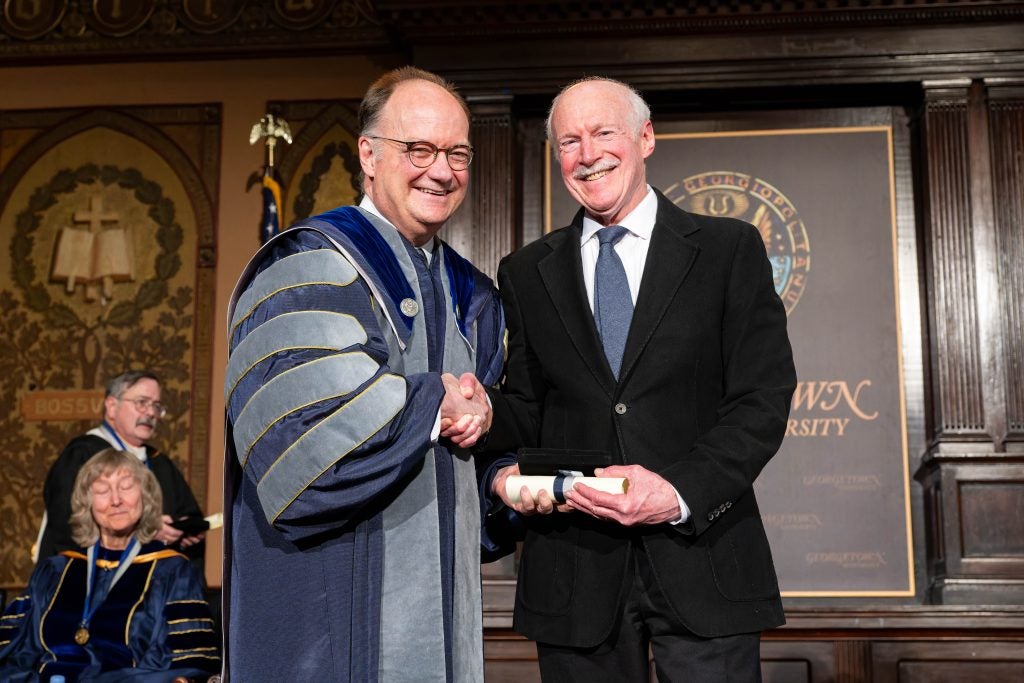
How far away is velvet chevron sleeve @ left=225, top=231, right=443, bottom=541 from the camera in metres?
2.33

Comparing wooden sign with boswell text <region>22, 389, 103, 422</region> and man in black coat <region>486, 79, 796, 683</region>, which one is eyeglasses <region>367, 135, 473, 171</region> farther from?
wooden sign with boswell text <region>22, 389, 103, 422</region>

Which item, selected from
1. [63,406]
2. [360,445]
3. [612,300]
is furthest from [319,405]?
[63,406]

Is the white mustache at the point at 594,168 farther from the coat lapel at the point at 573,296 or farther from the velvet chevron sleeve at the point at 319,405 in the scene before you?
the velvet chevron sleeve at the point at 319,405

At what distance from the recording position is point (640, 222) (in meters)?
2.78

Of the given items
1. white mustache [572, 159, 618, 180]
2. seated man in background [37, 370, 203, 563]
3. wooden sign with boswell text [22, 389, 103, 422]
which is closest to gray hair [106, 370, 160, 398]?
seated man in background [37, 370, 203, 563]

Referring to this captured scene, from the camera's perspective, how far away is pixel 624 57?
573 cm

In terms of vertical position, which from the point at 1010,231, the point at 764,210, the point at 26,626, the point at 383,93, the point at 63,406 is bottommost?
the point at 26,626

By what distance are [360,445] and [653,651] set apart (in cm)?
71

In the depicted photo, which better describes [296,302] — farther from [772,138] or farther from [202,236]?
[202,236]

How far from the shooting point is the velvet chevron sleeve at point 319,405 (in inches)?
91.7

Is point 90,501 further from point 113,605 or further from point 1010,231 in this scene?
point 1010,231

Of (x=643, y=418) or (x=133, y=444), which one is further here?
(x=133, y=444)

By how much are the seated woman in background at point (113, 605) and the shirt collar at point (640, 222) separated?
2524 millimetres

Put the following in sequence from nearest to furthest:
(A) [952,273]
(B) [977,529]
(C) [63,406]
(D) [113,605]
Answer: (D) [113,605] → (B) [977,529] → (A) [952,273] → (C) [63,406]
